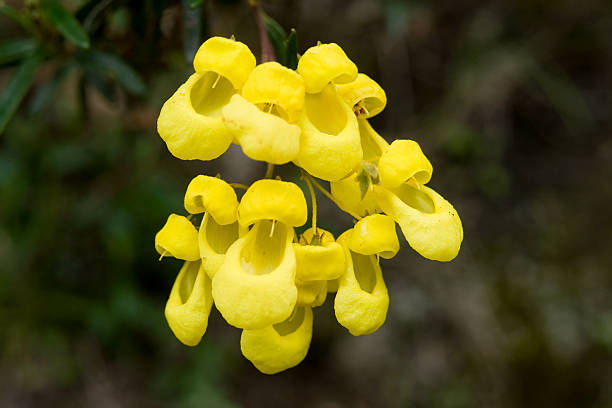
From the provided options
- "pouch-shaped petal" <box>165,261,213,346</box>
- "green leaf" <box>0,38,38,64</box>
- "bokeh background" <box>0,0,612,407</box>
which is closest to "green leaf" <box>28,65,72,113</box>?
"green leaf" <box>0,38,38,64</box>

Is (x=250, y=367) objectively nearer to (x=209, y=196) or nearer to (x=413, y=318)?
(x=413, y=318)

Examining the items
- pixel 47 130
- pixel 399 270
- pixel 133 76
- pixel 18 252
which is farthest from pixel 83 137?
pixel 399 270

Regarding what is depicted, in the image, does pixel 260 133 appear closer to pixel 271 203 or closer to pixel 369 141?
pixel 271 203

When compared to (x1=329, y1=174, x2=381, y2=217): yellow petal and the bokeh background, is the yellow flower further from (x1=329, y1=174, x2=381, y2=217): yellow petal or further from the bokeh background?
the bokeh background

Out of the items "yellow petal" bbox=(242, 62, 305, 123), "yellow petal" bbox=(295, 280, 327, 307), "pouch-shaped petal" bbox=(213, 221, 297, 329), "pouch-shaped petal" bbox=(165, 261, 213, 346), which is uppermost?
"yellow petal" bbox=(242, 62, 305, 123)

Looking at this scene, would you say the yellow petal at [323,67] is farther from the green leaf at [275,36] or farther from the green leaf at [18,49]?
the green leaf at [18,49]

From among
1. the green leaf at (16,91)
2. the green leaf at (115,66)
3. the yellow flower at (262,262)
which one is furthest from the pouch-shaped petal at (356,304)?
the green leaf at (16,91)

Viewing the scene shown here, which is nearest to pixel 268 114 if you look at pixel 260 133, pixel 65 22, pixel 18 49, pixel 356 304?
pixel 260 133
